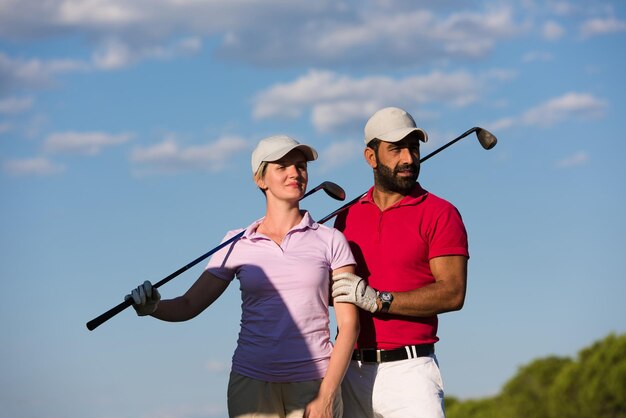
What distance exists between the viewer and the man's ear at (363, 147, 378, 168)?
247 inches

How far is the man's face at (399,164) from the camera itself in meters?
6.05

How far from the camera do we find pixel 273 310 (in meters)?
5.19

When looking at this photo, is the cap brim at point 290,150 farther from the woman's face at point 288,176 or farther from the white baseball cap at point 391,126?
the white baseball cap at point 391,126

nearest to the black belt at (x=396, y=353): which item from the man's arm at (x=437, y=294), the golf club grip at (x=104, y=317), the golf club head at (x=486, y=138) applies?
the man's arm at (x=437, y=294)

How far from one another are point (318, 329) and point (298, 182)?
0.77 metres

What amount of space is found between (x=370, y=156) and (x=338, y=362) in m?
1.61

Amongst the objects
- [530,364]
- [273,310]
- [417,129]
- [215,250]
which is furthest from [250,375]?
[530,364]

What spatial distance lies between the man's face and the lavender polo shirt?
2.67ft

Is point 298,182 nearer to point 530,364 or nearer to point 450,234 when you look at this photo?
point 450,234

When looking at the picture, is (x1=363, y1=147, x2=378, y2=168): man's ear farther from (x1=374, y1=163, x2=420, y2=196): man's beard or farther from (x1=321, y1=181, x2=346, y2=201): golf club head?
(x1=321, y1=181, x2=346, y2=201): golf club head

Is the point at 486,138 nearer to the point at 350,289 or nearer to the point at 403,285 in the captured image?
the point at 403,285

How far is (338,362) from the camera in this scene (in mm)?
5145

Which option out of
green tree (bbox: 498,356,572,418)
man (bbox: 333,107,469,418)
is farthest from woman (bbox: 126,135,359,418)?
green tree (bbox: 498,356,572,418)

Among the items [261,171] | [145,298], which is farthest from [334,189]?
[145,298]
